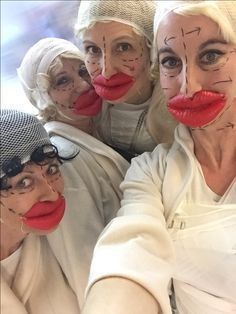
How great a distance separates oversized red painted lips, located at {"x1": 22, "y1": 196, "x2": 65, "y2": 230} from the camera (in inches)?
28.2

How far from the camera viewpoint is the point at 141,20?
2.87 ft

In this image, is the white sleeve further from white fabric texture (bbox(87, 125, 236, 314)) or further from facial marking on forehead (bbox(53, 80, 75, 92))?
facial marking on forehead (bbox(53, 80, 75, 92))

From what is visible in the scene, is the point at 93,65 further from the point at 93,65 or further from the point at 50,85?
the point at 50,85

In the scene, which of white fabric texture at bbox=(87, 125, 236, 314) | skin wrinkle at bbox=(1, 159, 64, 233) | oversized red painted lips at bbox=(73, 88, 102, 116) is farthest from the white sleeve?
oversized red painted lips at bbox=(73, 88, 102, 116)

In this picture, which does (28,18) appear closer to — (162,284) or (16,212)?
(16,212)

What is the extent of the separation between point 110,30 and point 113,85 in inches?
3.7


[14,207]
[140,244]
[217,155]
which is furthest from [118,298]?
[217,155]

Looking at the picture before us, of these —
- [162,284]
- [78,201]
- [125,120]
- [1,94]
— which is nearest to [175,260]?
[162,284]

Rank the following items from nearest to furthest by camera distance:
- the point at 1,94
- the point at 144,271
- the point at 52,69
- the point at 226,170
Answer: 1. the point at 144,271
2. the point at 226,170
3. the point at 52,69
4. the point at 1,94

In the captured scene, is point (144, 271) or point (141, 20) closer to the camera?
point (144, 271)

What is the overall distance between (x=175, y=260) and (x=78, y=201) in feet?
0.67

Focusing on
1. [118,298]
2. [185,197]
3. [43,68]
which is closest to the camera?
[118,298]

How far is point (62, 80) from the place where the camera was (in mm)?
972

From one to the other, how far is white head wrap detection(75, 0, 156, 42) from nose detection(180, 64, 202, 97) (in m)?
0.19
